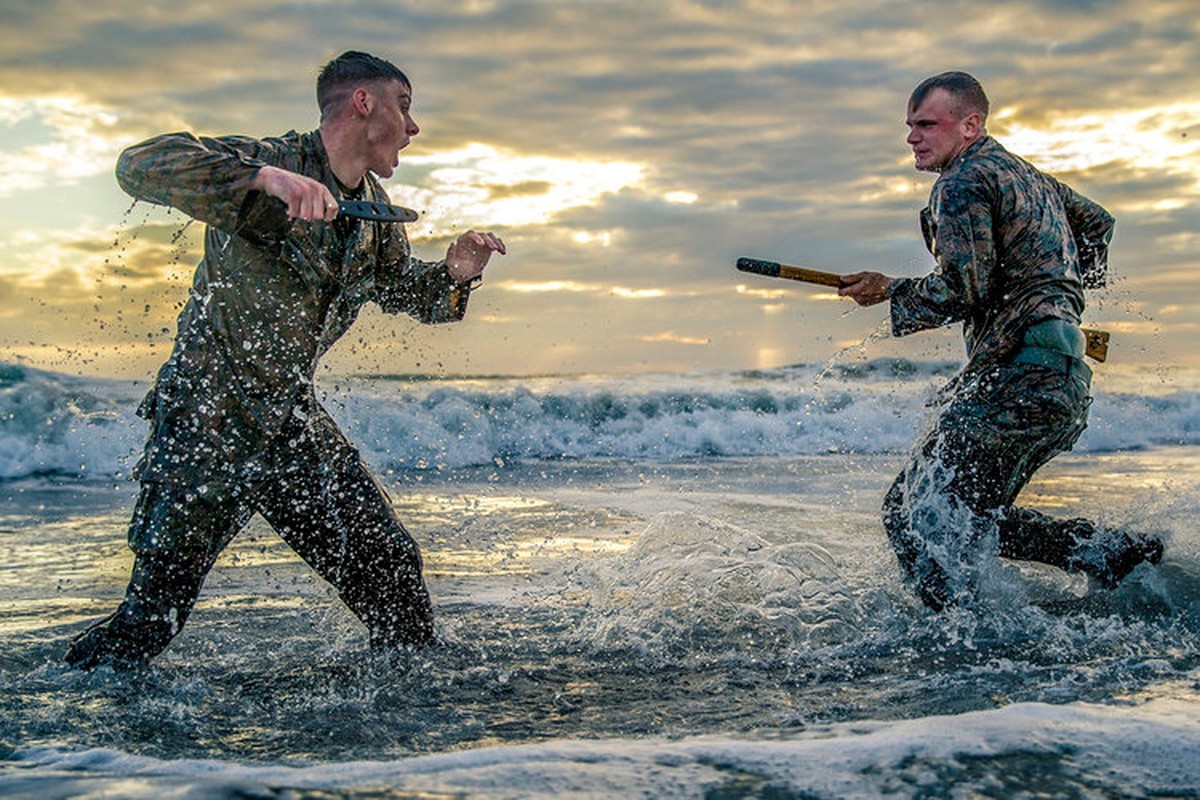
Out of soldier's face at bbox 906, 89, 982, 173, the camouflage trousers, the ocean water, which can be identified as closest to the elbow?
the camouflage trousers

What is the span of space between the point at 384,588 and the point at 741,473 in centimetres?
931

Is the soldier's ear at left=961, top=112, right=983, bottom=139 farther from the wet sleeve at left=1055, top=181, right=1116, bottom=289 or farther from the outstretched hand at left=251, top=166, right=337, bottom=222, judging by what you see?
the outstretched hand at left=251, top=166, right=337, bottom=222

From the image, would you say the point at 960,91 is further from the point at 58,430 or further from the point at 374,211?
the point at 58,430

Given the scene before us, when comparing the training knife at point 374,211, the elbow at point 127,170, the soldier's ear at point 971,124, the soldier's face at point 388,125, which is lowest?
the training knife at point 374,211

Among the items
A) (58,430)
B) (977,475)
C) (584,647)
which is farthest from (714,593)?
(58,430)

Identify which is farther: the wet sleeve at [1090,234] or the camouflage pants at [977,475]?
the wet sleeve at [1090,234]

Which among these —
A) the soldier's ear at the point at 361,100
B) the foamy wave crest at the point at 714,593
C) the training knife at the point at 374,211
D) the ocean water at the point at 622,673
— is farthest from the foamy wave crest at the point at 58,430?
the training knife at the point at 374,211

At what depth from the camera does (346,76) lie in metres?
3.74

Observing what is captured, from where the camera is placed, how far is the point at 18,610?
16.7 ft

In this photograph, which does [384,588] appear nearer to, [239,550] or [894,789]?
[894,789]

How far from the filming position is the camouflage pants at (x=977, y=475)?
13.7 ft

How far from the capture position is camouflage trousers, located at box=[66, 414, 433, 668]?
353 centimetres

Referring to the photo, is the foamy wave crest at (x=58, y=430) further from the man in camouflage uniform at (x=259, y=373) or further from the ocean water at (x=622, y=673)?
the man in camouflage uniform at (x=259, y=373)

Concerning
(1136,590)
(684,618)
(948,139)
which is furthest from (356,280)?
(1136,590)
